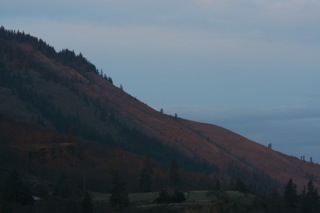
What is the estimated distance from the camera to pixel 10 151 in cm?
10100

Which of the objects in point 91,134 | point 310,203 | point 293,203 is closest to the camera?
point 310,203

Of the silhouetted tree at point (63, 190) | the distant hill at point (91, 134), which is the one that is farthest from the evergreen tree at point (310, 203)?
the distant hill at point (91, 134)

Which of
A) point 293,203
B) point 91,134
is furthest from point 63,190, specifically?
point 91,134

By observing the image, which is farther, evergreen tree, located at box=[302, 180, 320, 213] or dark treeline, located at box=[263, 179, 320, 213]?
evergreen tree, located at box=[302, 180, 320, 213]

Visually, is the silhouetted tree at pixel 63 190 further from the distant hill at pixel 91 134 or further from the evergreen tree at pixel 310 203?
the distant hill at pixel 91 134

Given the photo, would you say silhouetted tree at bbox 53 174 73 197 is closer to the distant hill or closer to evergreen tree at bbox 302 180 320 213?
evergreen tree at bbox 302 180 320 213

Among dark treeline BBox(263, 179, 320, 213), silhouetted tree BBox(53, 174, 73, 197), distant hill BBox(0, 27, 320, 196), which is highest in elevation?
distant hill BBox(0, 27, 320, 196)

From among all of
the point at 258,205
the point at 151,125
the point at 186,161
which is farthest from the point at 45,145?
the point at 151,125

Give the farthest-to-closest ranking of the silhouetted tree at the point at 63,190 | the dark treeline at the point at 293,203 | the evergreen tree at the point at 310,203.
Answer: the evergreen tree at the point at 310,203 < the dark treeline at the point at 293,203 < the silhouetted tree at the point at 63,190

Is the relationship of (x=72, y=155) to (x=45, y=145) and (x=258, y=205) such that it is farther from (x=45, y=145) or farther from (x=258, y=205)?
(x=258, y=205)

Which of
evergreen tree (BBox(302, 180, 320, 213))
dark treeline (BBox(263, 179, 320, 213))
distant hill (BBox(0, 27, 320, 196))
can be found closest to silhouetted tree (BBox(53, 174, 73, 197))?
dark treeline (BBox(263, 179, 320, 213))

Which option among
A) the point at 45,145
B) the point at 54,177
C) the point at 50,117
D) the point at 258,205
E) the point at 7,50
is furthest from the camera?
the point at 7,50

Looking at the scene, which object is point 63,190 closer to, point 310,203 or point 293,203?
point 310,203

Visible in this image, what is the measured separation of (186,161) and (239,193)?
96.3 meters
